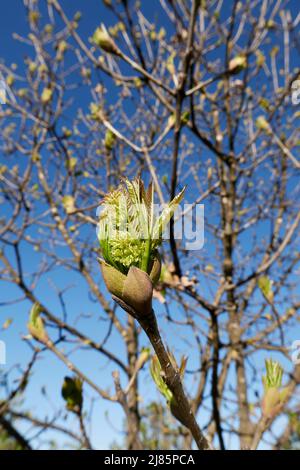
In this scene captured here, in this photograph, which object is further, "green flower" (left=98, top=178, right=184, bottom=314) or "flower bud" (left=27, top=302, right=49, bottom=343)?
"flower bud" (left=27, top=302, right=49, bottom=343)

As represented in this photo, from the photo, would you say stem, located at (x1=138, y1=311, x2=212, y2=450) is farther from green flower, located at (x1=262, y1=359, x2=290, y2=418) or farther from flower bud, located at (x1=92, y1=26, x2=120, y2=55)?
flower bud, located at (x1=92, y1=26, x2=120, y2=55)

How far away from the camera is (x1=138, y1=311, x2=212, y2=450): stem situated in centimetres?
49

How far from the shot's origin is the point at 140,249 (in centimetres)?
50

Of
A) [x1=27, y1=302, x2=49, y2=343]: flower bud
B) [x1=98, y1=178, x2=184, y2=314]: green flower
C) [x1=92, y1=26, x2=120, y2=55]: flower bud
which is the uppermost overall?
[x1=92, y1=26, x2=120, y2=55]: flower bud

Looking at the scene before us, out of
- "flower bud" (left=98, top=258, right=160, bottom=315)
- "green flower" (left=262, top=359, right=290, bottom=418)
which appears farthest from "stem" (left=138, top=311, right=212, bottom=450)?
"green flower" (left=262, top=359, right=290, bottom=418)

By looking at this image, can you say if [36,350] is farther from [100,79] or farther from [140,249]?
[100,79]

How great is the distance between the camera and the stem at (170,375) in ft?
1.62

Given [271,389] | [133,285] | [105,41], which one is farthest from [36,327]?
[105,41]

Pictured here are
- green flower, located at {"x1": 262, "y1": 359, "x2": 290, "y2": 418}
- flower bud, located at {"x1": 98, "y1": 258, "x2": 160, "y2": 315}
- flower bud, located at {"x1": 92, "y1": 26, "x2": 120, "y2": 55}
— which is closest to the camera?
flower bud, located at {"x1": 98, "y1": 258, "x2": 160, "y2": 315}

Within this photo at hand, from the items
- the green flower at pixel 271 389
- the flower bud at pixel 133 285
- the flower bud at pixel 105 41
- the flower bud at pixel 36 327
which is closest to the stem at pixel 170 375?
the flower bud at pixel 133 285

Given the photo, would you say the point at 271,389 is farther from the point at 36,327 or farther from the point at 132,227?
the point at 36,327

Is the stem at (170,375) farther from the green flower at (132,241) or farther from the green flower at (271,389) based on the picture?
the green flower at (271,389)

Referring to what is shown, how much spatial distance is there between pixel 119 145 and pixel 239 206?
3.27 feet
